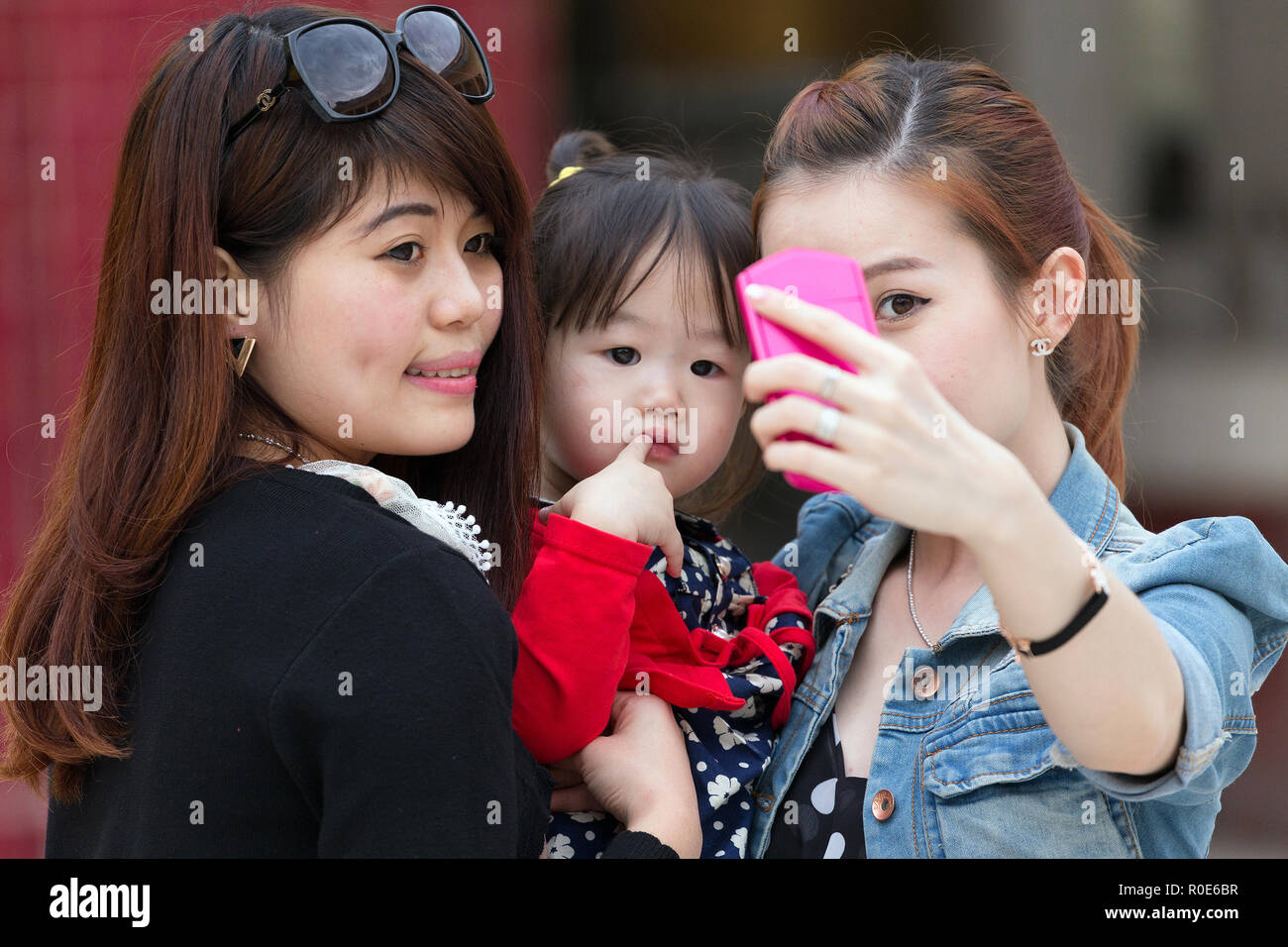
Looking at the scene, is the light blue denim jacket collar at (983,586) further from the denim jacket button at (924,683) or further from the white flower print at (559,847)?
the white flower print at (559,847)

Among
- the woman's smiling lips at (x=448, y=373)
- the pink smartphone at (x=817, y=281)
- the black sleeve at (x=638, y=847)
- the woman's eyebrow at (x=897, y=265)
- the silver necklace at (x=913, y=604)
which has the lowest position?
the black sleeve at (x=638, y=847)

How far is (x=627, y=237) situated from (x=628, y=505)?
48 cm

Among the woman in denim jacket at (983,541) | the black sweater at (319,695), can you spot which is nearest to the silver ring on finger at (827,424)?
the woman in denim jacket at (983,541)

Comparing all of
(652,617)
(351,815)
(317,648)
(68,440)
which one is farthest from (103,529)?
(652,617)

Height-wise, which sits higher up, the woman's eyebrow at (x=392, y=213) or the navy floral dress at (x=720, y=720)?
the woman's eyebrow at (x=392, y=213)

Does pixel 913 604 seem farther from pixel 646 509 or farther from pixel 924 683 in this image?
pixel 646 509

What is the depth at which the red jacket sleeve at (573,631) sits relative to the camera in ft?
5.33

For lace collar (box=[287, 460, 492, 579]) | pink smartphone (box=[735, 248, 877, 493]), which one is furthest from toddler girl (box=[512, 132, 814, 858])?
pink smartphone (box=[735, 248, 877, 493])

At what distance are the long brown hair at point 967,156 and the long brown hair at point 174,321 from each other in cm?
54

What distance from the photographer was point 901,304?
5.62 ft

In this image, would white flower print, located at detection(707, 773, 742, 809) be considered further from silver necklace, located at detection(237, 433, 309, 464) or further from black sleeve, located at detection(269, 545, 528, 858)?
silver necklace, located at detection(237, 433, 309, 464)

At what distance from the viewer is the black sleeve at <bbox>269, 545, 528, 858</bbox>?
126cm

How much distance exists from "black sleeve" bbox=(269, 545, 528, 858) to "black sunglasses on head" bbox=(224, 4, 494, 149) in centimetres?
57
